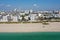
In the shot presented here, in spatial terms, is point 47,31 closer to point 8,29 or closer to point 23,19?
point 8,29

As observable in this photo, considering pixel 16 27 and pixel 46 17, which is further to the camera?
pixel 46 17

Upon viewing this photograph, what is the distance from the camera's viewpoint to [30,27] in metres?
16.1

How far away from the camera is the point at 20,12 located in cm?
2330

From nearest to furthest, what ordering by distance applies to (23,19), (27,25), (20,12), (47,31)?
1. (47,31)
2. (27,25)
3. (23,19)
4. (20,12)

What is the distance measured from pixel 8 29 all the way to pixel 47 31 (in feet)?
10.4

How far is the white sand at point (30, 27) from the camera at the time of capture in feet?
50.8

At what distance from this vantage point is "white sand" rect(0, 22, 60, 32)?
1548 cm

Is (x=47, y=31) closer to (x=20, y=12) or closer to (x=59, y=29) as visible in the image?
(x=59, y=29)

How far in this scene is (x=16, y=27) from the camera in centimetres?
1612

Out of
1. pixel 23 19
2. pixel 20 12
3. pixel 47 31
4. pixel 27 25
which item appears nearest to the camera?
pixel 47 31

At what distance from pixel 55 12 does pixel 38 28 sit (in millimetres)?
8331

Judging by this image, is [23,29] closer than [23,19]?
Yes

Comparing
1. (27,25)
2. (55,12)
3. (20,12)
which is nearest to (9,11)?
(20,12)

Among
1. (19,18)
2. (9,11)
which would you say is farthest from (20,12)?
(19,18)
